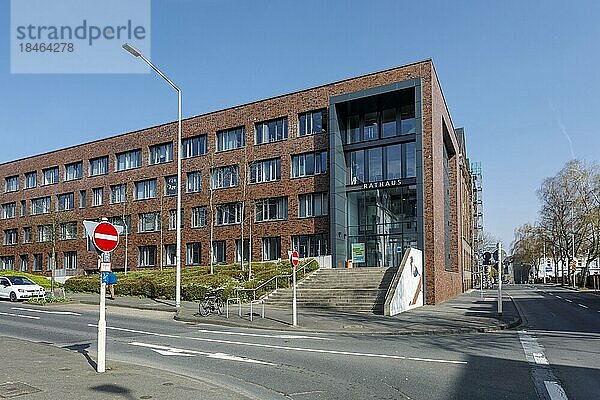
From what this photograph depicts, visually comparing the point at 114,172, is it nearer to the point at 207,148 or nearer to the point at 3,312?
the point at 207,148

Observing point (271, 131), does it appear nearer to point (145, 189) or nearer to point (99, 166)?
point (145, 189)

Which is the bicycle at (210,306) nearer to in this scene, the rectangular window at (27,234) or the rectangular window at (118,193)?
the rectangular window at (118,193)

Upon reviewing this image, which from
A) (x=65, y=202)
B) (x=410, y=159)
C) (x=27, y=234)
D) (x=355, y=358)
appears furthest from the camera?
(x=27, y=234)

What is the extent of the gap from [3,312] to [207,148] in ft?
77.6

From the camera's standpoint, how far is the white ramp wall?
2669 cm

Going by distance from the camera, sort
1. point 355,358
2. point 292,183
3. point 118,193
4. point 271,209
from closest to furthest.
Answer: point 355,358 → point 292,183 → point 271,209 → point 118,193

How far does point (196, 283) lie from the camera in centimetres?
3391

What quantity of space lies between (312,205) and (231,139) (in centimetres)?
894

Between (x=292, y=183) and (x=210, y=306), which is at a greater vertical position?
(x=292, y=183)

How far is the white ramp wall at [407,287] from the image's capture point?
26.7 m

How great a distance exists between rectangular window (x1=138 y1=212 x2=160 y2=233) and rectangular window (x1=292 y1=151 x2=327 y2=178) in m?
14.1

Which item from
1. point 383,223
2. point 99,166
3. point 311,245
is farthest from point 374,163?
point 99,166

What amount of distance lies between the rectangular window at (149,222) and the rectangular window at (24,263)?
17.5 metres

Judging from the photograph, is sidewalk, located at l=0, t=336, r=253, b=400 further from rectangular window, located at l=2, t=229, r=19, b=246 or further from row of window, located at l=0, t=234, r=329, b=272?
rectangular window, located at l=2, t=229, r=19, b=246
